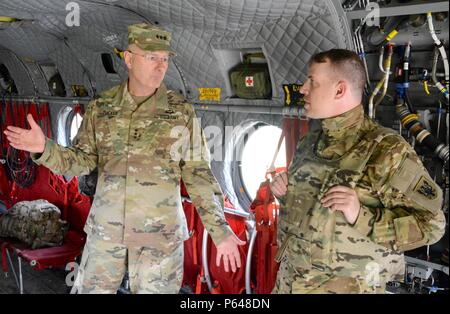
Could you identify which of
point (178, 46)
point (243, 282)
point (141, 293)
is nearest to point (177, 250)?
point (141, 293)

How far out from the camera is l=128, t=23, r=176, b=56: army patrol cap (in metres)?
2.65

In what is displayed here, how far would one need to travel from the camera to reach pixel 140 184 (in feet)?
8.96

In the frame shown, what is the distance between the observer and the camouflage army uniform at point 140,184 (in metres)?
2.73

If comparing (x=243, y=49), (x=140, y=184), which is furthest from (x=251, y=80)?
(x=140, y=184)

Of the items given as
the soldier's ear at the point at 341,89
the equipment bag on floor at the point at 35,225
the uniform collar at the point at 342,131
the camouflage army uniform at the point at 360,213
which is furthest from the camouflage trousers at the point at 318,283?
the equipment bag on floor at the point at 35,225

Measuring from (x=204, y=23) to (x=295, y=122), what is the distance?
3.35ft

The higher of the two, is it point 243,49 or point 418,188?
point 243,49

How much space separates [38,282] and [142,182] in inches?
128

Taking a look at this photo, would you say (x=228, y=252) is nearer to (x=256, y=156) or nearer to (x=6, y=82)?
(x=256, y=156)

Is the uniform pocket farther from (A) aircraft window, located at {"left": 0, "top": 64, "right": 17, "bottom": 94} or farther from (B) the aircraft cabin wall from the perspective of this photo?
(A) aircraft window, located at {"left": 0, "top": 64, "right": 17, "bottom": 94}

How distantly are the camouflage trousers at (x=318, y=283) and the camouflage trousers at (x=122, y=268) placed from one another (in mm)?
751

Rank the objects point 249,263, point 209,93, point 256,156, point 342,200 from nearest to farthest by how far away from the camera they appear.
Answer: point 342,200, point 249,263, point 209,93, point 256,156

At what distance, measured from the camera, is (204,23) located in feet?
11.7

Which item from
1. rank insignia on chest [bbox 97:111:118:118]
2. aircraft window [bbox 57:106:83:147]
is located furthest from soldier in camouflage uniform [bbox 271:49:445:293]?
aircraft window [bbox 57:106:83:147]
